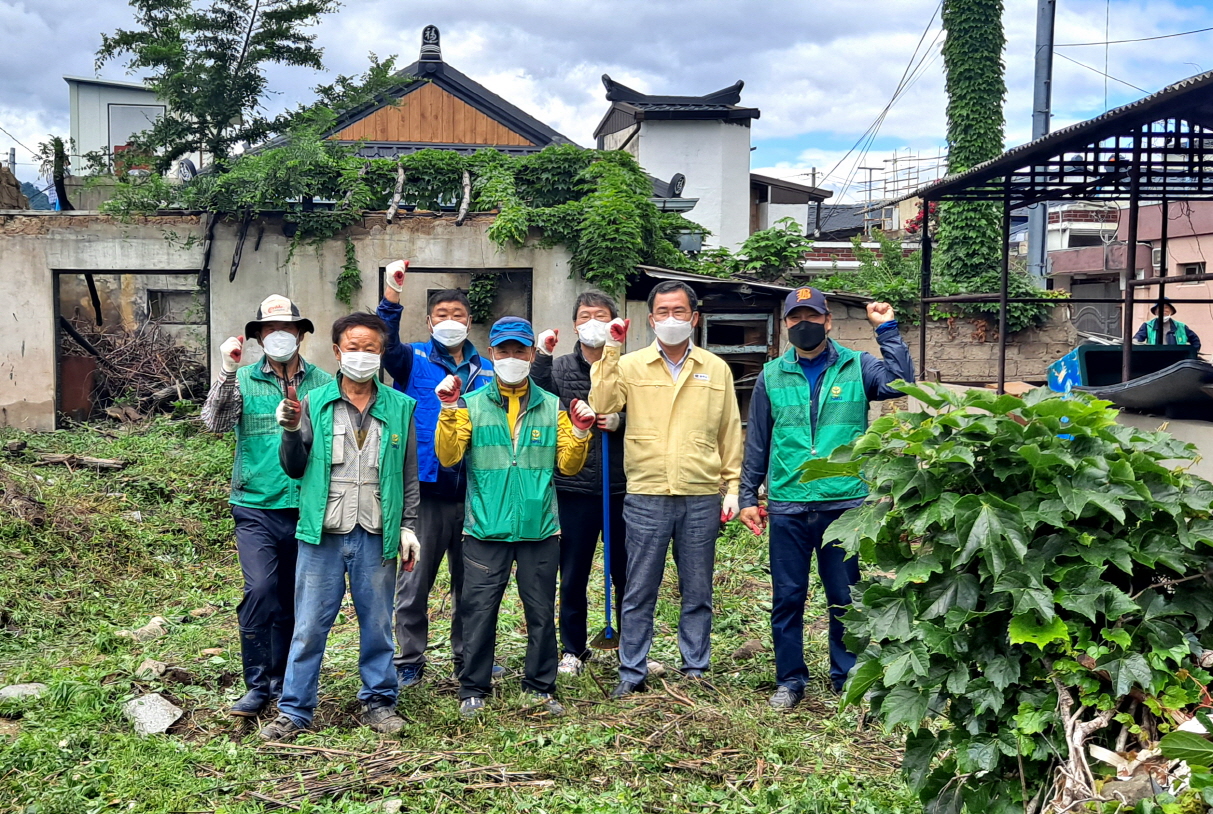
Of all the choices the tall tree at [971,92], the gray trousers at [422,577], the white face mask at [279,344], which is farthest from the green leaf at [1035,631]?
A: the tall tree at [971,92]

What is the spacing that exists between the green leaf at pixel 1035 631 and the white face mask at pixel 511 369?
108 inches

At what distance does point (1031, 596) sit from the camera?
8.67ft

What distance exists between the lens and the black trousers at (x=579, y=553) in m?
5.35

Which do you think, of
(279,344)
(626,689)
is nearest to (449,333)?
(279,344)

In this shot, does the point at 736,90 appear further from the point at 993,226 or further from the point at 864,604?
the point at 864,604

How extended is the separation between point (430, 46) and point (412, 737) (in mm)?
17400

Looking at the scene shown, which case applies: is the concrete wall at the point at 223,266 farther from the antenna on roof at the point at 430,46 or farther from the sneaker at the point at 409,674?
the antenna on roof at the point at 430,46

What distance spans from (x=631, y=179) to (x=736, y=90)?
17.0 meters

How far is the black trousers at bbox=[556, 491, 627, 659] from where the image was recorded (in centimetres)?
535

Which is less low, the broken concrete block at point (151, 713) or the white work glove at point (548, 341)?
the white work glove at point (548, 341)

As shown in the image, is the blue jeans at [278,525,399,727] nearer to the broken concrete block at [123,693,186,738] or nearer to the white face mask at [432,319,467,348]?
the broken concrete block at [123,693,186,738]

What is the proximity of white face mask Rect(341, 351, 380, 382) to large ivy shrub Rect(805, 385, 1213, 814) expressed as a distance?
2485mm

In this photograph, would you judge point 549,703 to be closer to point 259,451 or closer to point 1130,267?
point 259,451

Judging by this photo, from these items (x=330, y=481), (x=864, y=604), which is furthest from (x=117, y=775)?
(x=864, y=604)
